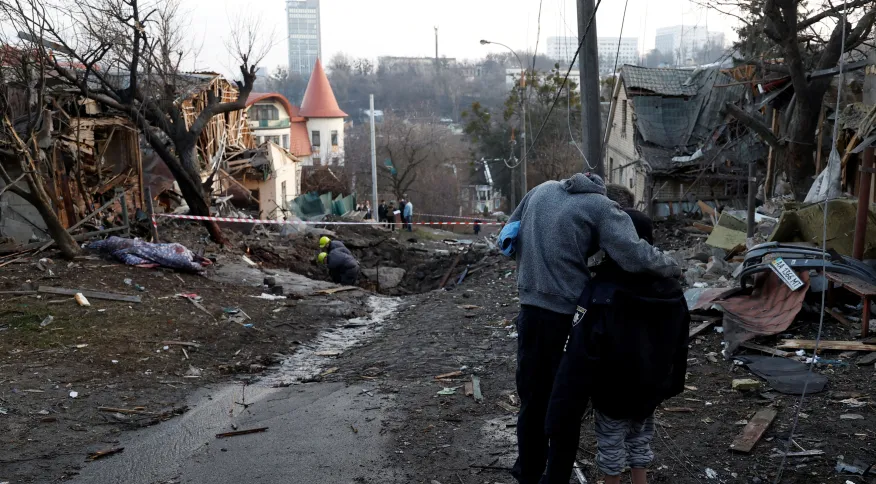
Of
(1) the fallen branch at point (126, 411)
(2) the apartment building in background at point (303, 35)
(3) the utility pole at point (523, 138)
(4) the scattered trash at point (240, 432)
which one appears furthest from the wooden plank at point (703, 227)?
(2) the apartment building in background at point (303, 35)

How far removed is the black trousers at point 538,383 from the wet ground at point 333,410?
55cm

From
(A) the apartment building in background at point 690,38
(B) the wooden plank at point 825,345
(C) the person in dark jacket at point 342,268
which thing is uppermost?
(A) the apartment building in background at point 690,38

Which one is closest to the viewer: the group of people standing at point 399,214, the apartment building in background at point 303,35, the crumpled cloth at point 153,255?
the crumpled cloth at point 153,255

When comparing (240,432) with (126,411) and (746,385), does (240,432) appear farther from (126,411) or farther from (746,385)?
(746,385)

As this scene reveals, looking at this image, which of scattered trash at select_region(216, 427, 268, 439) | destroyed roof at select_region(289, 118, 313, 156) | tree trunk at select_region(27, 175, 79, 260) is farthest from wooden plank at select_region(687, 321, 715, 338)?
destroyed roof at select_region(289, 118, 313, 156)

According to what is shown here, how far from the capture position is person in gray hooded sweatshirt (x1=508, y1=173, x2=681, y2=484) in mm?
3756

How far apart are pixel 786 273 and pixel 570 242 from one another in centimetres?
438

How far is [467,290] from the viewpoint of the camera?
13.0 metres

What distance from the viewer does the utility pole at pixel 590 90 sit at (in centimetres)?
820

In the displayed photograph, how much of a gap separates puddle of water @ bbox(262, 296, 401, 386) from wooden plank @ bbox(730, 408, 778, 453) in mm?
4488

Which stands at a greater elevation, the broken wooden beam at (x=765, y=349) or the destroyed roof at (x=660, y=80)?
the destroyed roof at (x=660, y=80)

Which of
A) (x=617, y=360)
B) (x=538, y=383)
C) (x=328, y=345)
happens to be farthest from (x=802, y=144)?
(x=617, y=360)

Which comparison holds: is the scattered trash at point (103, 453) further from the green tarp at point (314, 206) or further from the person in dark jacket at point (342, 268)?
the green tarp at point (314, 206)

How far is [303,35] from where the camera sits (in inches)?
4402
